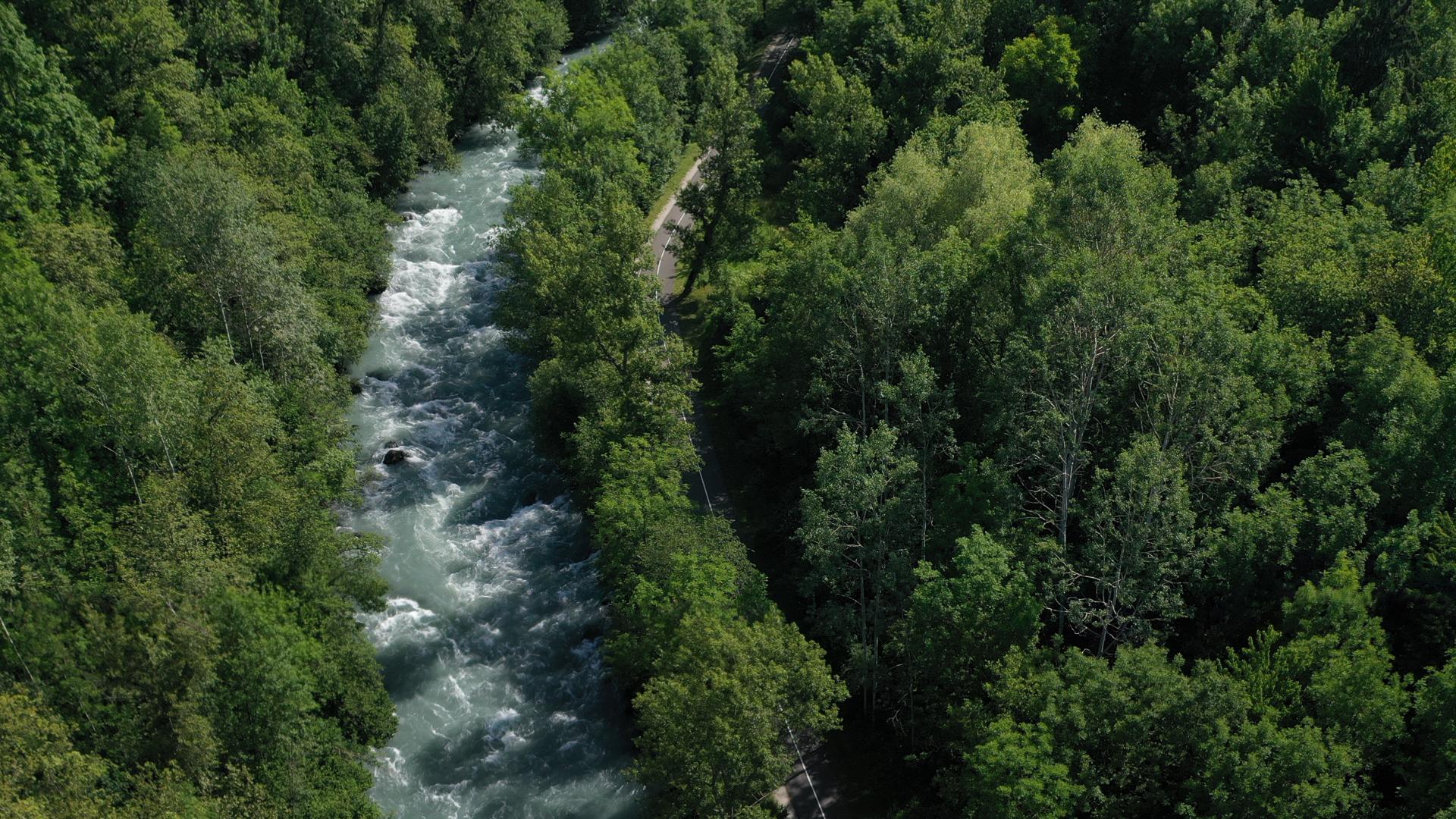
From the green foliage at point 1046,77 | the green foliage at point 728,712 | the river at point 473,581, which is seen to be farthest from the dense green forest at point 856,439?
the green foliage at point 1046,77

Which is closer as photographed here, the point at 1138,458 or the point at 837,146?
the point at 1138,458

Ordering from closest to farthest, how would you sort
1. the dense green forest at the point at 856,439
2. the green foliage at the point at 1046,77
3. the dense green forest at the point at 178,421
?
→ the dense green forest at the point at 856,439 → the dense green forest at the point at 178,421 → the green foliage at the point at 1046,77

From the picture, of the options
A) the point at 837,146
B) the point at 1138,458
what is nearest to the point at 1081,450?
the point at 1138,458

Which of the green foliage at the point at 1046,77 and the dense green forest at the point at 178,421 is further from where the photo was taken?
the green foliage at the point at 1046,77

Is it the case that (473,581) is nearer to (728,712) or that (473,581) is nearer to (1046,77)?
(728,712)

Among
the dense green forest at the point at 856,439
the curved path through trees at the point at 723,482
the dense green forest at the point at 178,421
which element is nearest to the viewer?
the dense green forest at the point at 856,439

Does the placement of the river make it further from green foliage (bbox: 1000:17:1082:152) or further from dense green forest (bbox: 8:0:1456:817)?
green foliage (bbox: 1000:17:1082:152)

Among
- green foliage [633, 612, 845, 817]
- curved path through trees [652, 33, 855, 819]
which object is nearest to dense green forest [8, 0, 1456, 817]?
green foliage [633, 612, 845, 817]

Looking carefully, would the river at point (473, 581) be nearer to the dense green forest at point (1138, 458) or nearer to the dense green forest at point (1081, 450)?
the dense green forest at point (1081, 450)
